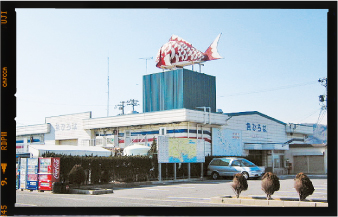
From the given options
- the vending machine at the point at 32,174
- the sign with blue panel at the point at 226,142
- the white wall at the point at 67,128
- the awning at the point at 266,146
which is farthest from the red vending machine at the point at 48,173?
the awning at the point at 266,146

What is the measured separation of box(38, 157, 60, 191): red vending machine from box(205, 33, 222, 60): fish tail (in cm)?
2112

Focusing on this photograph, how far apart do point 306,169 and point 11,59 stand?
3277 centimetres

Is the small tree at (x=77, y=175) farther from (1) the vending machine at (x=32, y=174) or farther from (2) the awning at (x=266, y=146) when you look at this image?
(2) the awning at (x=266, y=146)

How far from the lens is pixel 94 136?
41.7 metres

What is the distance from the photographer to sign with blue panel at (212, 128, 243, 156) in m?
35.8

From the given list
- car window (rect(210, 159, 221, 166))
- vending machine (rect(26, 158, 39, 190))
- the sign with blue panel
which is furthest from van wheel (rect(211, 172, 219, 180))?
vending machine (rect(26, 158, 39, 190))

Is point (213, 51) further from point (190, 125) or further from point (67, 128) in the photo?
point (67, 128)

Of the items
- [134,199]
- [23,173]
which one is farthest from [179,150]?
[134,199]

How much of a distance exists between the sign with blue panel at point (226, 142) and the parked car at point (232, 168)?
4705 millimetres

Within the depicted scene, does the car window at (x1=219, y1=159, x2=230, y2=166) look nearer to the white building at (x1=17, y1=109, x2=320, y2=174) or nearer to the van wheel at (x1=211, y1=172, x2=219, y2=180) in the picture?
the van wheel at (x1=211, y1=172, x2=219, y2=180)

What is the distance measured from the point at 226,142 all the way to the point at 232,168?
23.2 ft

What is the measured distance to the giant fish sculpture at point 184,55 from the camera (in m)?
37.9

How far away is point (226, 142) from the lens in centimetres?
3666

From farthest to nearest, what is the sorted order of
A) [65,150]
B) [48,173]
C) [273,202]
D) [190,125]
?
1. [190,125]
2. [65,150]
3. [48,173]
4. [273,202]
